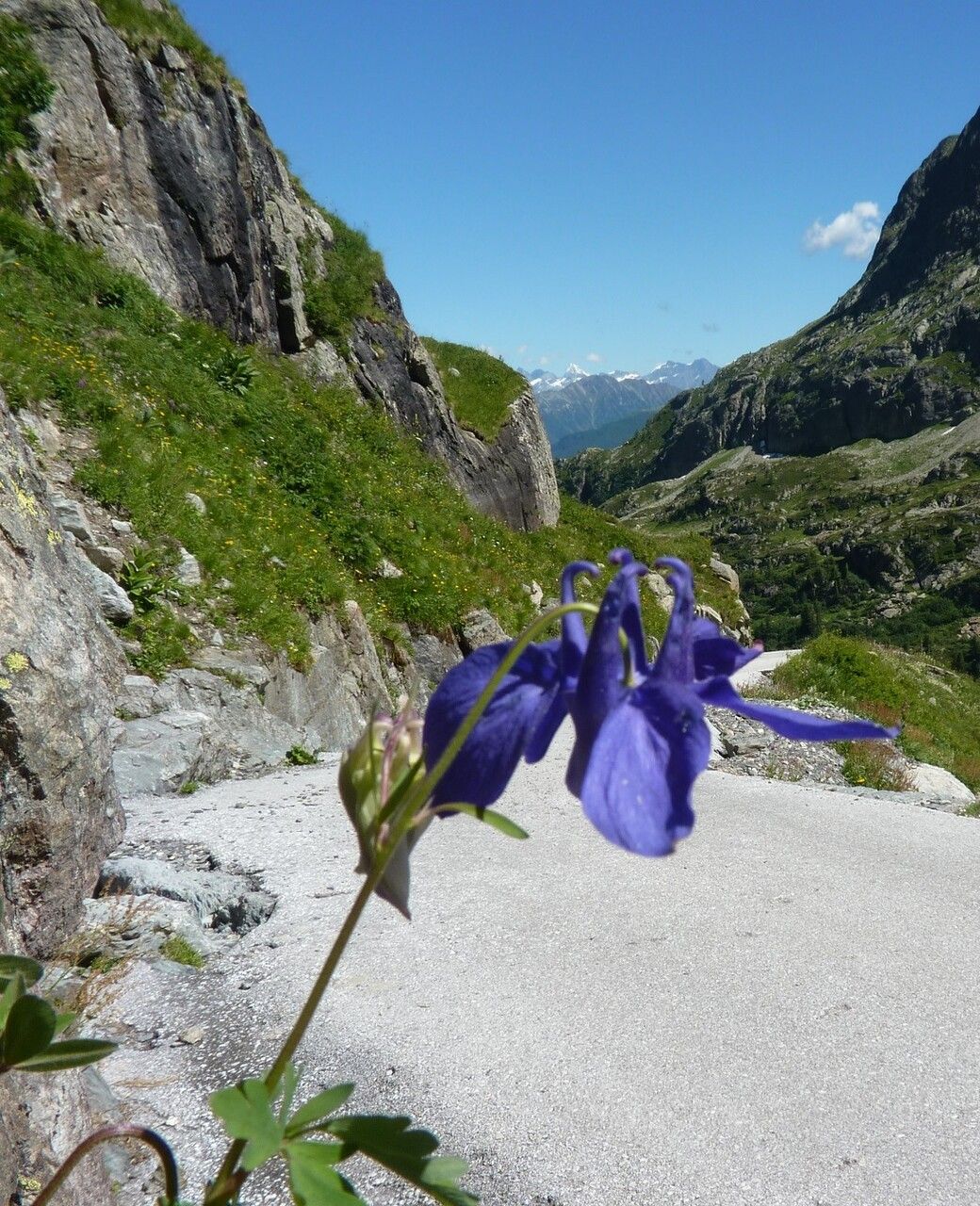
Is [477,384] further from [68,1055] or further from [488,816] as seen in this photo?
[488,816]

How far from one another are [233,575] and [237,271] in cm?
768

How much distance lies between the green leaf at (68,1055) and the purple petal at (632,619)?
68 cm

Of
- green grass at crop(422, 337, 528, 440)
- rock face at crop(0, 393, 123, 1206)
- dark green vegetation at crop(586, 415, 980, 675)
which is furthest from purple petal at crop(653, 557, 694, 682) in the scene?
dark green vegetation at crop(586, 415, 980, 675)

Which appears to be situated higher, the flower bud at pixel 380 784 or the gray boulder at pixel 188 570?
the gray boulder at pixel 188 570

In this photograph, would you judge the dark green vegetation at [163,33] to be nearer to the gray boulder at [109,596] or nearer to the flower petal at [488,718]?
the gray boulder at [109,596]

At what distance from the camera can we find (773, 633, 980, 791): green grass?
11898 millimetres

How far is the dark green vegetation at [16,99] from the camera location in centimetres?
1057

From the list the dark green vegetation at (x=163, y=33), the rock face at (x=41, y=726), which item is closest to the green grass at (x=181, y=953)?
the rock face at (x=41, y=726)

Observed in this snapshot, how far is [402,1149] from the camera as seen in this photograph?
0.81m

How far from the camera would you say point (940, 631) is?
89.2m

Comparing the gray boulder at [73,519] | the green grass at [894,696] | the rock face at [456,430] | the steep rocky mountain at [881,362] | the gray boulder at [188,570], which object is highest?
the steep rocky mountain at [881,362]

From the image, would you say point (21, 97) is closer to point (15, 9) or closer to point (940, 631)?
point (15, 9)

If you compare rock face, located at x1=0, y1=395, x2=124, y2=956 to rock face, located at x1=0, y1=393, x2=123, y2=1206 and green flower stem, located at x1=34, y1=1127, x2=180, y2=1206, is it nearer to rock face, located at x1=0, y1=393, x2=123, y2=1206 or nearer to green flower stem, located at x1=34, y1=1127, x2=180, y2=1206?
rock face, located at x1=0, y1=393, x2=123, y2=1206

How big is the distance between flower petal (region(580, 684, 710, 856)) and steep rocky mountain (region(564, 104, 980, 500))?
155542 millimetres
